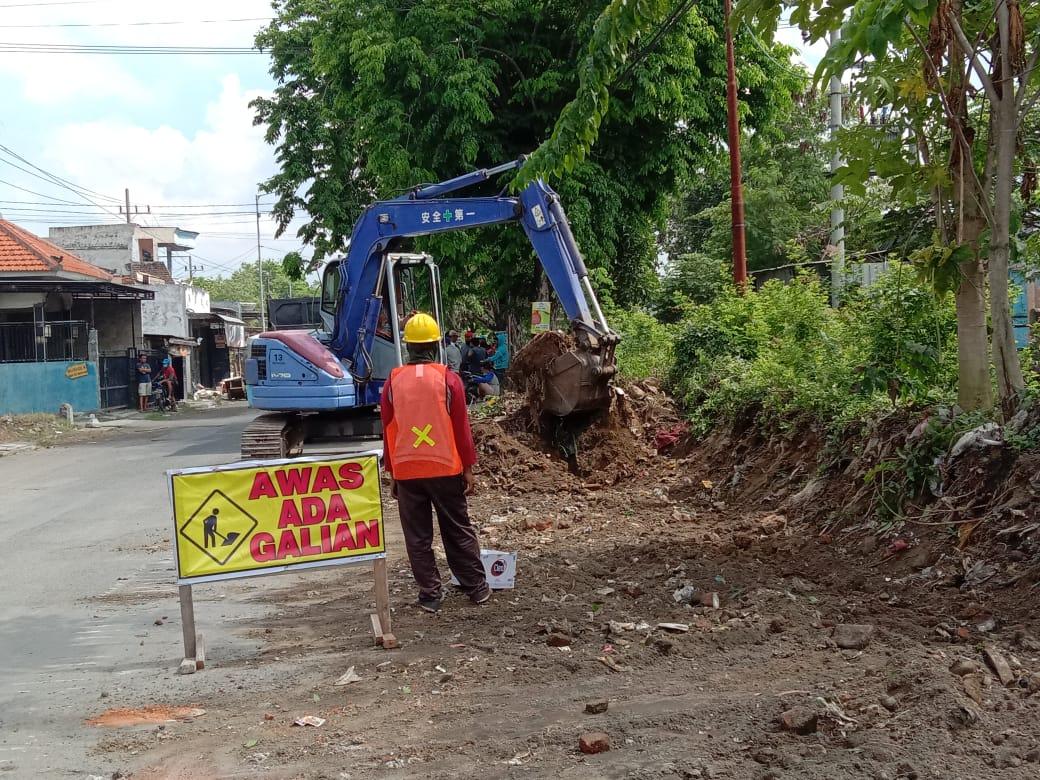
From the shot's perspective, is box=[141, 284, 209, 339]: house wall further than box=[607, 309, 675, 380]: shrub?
Yes

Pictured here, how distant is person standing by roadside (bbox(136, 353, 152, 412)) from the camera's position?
33500 millimetres

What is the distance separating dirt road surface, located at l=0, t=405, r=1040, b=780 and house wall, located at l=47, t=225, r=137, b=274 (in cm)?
4654

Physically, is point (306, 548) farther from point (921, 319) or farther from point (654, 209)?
point (654, 209)

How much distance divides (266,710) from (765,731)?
255 centimetres

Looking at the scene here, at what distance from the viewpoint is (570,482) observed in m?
11.7

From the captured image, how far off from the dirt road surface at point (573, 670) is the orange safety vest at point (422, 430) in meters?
0.99

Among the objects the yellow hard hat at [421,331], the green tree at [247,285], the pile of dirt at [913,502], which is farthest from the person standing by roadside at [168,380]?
the green tree at [247,285]

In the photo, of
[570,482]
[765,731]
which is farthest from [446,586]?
[570,482]

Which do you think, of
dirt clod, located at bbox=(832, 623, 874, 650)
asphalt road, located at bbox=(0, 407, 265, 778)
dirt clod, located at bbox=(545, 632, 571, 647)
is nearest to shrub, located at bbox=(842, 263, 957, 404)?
dirt clod, located at bbox=(832, 623, 874, 650)

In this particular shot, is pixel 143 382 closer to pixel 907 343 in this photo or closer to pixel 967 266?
pixel 907 343

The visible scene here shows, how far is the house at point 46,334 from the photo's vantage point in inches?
1100

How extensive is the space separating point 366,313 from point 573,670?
11.2m

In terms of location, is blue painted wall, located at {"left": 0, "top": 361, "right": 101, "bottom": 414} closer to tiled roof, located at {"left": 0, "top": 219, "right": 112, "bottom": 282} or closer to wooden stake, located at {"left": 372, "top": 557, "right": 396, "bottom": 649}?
tiled roof, located at {"left": 0, "top": 219, "right": 112, "bottom": 282}

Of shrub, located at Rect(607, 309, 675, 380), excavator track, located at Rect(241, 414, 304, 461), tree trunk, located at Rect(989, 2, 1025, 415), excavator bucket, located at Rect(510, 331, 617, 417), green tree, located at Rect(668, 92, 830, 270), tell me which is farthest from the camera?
green tree, located at Rect(668, 92, 830, 270)
